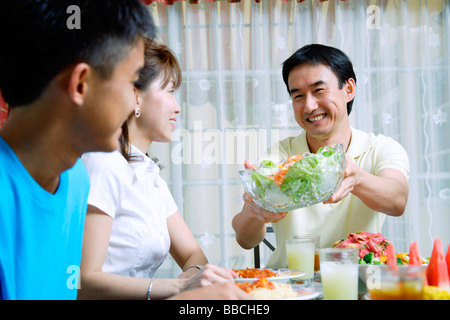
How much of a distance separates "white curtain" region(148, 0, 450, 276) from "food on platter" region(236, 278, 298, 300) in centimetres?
251

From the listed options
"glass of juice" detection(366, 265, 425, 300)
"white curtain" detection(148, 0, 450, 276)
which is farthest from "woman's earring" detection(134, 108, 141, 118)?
"white curtain" detection(148, 0, 450, 276)

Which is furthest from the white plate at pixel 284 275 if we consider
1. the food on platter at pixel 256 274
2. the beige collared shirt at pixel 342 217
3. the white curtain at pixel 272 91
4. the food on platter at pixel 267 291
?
the white curtain at pixel 272 91

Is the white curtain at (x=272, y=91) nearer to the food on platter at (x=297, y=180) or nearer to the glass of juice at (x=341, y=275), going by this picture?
the food on platter at (x=297, y=180)

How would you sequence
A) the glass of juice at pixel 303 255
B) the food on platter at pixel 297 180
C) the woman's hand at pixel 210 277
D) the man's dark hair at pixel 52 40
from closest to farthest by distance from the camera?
the man's dark hair at pixel 52 40
the woman's hand at pixel 210 277
the food on platter at pixel 297 180
the glass of juice at pixel 303 255

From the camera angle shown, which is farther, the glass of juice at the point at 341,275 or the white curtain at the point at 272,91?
the white curtain at the point at 272,91

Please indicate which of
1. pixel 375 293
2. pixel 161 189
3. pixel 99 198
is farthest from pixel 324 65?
pixel 375 293

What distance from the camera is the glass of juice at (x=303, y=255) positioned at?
1.22 metres

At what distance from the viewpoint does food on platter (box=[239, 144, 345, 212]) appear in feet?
3.67

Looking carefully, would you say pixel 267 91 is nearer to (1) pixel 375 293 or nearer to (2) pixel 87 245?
(2) pixel 87 245

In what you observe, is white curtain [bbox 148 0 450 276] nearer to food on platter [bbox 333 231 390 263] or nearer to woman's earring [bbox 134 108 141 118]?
woman's earring [bbox 134 108 141 118]

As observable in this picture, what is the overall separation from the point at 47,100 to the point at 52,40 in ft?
0.32

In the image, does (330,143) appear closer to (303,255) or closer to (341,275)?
(303,255)

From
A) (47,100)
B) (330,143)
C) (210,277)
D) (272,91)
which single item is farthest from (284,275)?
(272,91)

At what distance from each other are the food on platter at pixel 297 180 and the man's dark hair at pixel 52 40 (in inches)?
21.2
